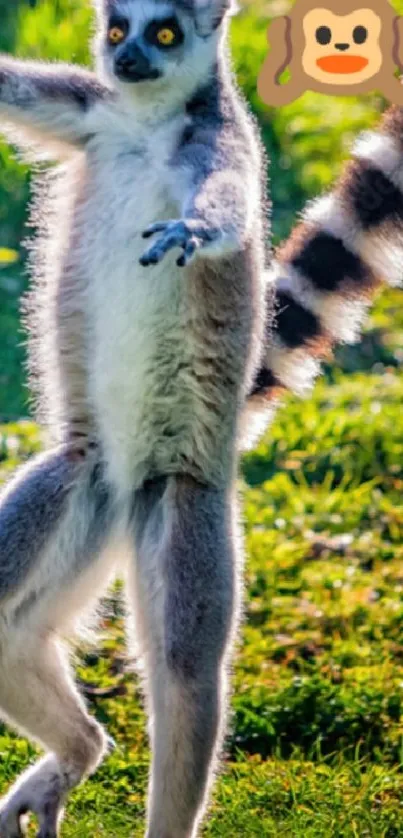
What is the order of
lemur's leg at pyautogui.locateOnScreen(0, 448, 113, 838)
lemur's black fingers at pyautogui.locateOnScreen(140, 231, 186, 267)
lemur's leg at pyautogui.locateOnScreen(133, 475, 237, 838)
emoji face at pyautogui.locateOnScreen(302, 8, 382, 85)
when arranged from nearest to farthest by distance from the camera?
lemur's black fingers at pyautogui.locateOnScreen(140, 231, 186, 267) < lemur's leg at pyautogui.locateOnScreen(133, 475, 237, 838) < lemur's leg at pyautogui.locateOnScreen(0, 448, 113, 838) < emoji face at pyautogui.locateOnScreen(302, 8, 382, 85)

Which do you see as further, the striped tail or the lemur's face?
the striped tail

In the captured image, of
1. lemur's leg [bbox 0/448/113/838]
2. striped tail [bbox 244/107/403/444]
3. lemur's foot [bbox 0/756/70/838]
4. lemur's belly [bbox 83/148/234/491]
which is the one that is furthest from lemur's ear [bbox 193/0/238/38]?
lemur's foot [bbox 0/756/70/838]

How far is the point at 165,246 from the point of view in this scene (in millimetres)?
3650

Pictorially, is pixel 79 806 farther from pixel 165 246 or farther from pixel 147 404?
pixel 165 246

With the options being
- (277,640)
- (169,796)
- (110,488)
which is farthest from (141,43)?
(277,640)

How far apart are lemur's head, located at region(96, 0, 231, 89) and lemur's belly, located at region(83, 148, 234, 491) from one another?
11.8 inches

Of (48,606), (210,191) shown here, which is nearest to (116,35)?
(210,191)

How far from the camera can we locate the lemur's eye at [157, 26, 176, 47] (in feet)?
14.6

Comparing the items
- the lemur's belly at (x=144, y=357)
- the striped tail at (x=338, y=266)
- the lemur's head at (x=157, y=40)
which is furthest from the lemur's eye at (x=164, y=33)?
the striped tail at (x=338, y=266)

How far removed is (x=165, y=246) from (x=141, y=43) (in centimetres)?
97

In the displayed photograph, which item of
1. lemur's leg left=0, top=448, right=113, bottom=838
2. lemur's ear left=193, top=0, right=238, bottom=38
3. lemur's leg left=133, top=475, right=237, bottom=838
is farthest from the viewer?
lemur's ear left=193, top=0, right=238, bottom=38

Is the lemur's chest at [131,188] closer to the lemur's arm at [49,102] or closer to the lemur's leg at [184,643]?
the lemur's arm at [49,102]

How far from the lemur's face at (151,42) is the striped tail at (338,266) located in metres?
0.63

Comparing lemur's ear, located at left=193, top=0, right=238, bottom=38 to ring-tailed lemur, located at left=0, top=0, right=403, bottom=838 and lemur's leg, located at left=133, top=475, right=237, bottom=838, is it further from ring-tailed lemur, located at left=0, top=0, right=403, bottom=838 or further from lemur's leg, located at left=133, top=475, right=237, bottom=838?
lemur's leg, located at left=133, top=475, right=237, bottom=838
